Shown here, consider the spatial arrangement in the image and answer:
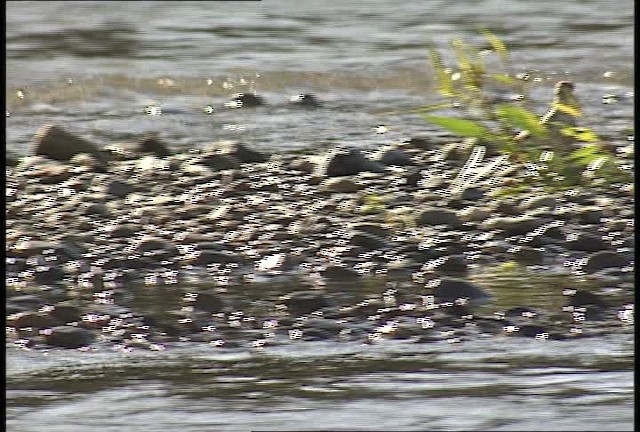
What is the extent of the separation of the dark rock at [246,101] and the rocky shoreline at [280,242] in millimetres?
827

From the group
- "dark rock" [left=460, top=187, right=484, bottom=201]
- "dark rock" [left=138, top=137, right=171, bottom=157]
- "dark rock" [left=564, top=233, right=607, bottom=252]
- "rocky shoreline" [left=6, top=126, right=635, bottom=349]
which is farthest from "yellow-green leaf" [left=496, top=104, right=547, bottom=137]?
"dark rock" [left=138, top=137, right=171, bottom=157]

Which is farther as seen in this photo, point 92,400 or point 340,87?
point 340,87

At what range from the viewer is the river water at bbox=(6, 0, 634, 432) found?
2.81 metres

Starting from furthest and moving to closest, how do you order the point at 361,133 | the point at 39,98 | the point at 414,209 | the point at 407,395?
the point at 39,98 → the point at 361,133 → the point at 414,209 → the point at 407,395

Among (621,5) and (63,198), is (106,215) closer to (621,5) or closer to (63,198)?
(63,198)

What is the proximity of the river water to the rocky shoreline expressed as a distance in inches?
6.2

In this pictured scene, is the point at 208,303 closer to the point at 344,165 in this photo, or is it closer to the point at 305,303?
the point at 305,303

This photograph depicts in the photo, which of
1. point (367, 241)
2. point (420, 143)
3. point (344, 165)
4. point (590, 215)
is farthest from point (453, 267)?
point (420, 143)

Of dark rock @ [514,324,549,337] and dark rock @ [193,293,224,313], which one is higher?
dark rock @ [193,293,224,313]

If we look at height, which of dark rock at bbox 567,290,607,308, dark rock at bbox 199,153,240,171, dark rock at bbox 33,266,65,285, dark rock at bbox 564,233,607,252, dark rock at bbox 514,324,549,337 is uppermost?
dark rock at bbox 33,266,65,285

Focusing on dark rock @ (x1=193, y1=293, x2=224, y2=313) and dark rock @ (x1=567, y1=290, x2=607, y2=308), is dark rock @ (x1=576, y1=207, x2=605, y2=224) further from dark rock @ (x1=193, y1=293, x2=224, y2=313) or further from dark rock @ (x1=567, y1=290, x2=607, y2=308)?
dark rock @ (x1=193, y1=293, x2=224, y2=313)

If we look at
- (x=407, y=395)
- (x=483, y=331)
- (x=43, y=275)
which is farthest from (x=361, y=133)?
(x=407, y=395)

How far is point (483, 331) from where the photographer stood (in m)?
3.34

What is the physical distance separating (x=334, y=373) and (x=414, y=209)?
148cm
